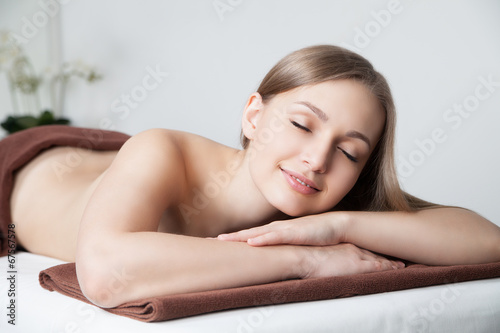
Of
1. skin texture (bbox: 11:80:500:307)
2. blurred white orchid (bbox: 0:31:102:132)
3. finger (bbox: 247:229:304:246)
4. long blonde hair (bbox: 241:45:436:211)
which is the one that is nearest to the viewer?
skin texture (bbox: 11:80:500:307)

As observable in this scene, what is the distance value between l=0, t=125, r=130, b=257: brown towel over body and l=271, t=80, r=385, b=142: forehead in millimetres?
916

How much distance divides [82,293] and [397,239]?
0.76 meters

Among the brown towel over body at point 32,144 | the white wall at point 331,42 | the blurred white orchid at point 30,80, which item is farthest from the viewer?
the blurred white orchid at point 30,80

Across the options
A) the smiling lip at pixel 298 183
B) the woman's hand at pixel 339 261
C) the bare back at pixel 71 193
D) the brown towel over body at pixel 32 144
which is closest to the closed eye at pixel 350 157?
the smiling lip at pixel 298 183

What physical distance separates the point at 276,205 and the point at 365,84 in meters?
0.39

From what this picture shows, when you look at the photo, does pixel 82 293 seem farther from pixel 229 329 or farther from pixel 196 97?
pixel 196 97

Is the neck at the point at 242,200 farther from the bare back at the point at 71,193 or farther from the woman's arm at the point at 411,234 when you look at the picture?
the woman's arm at the point at 411,234

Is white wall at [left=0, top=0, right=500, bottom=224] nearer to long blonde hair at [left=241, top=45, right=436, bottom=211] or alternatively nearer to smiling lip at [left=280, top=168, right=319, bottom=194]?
long blonde hair at [left=241, top=45, right=436, bottom=211]

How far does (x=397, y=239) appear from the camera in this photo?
137 centimetres

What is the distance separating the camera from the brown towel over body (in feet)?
6.47

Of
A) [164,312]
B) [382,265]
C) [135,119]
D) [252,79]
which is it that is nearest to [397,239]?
[382,265]

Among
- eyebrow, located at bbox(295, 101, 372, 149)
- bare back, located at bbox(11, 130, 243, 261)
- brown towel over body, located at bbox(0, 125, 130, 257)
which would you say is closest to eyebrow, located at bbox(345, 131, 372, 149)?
eyebrow, located at bbox(295, 101, 372, 149)

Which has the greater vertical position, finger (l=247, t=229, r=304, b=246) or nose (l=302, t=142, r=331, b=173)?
nose (l=302, t=142, r=331, b=173)

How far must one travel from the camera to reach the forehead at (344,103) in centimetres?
133
